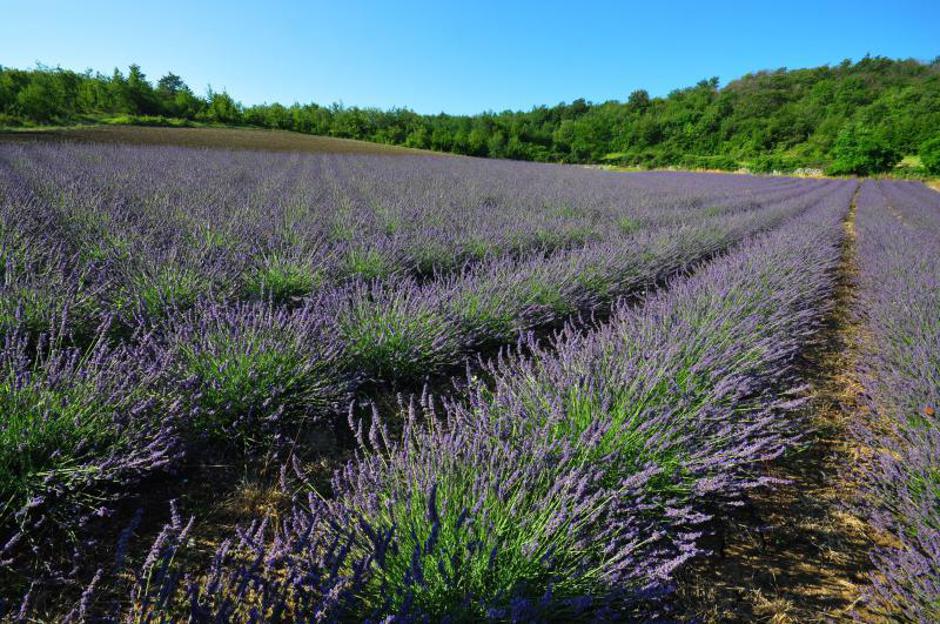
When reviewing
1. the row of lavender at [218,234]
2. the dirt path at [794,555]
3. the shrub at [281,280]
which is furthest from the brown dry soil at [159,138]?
the dirt path at [794,555]

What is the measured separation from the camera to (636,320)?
2518mm

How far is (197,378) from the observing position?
1.61 metres

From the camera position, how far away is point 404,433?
1.49 meters

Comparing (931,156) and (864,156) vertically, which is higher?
(864,156)

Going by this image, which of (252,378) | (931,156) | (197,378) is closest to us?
(197,378)

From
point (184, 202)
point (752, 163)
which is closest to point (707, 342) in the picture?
point (184, 202)

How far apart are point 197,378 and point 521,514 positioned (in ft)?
4.46

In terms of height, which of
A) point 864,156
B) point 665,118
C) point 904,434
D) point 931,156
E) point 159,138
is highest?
point 665,118

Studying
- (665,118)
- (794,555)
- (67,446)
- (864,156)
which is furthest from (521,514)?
(665,118)

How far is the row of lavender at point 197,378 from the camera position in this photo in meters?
1.23

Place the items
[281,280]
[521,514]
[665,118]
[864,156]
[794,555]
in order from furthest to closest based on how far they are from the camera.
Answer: [665,118] → [864,156] → [281,280] → [794,555] → [521,514]

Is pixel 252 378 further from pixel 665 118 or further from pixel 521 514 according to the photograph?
pixel 665 118

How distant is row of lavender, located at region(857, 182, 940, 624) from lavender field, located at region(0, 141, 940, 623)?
0.02 meters

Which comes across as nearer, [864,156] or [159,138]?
[159,138]
